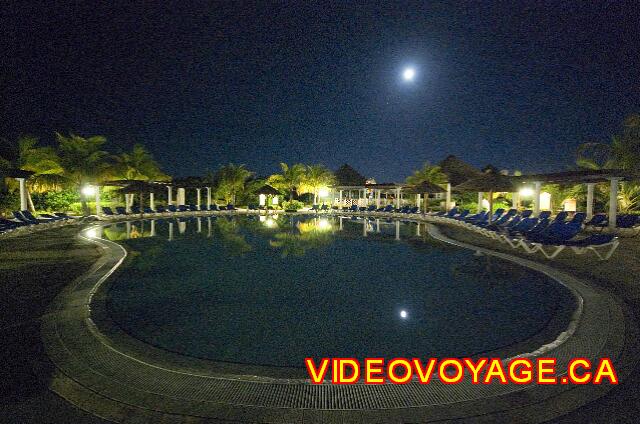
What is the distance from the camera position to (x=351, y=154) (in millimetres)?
91688

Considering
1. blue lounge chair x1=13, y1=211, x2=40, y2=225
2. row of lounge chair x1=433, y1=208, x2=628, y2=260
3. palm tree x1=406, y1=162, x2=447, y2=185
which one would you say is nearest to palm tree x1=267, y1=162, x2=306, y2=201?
palm tree x1=406, y1=162, x2=447, y2=185

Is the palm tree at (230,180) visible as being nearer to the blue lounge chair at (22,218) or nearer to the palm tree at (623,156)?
the blue lounge chair at (22,218)

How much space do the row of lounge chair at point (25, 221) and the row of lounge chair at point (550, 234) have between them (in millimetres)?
17774

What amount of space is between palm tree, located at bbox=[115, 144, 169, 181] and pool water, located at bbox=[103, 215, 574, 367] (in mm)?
21802

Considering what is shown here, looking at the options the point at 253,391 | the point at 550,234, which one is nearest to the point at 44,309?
the point at 253,391

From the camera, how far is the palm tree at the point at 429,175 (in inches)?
1284

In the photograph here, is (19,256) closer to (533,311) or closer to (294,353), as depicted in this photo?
(294,353)

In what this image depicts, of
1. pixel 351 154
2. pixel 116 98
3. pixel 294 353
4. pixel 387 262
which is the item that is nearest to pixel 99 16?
pixel 116 98

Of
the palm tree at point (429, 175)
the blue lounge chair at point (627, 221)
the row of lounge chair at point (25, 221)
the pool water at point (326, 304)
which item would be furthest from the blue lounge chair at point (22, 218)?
the palm tree at point (429, 175)

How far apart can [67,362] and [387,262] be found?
7.01m

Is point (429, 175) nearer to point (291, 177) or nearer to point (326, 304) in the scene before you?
point (291, 177)

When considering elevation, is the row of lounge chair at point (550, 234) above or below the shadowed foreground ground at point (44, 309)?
above

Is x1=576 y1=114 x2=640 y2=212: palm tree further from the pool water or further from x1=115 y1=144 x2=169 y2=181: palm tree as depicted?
x1=115 y1=144 x2=169 y2=181: palm tree

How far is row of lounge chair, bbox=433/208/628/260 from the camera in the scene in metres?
8.65
